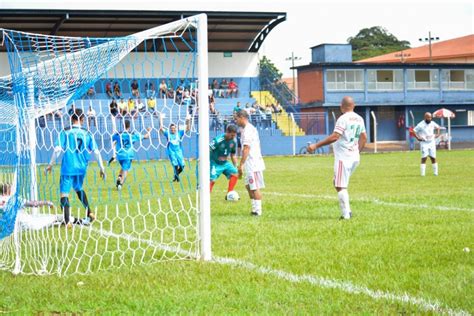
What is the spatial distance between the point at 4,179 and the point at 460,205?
7173 millimetres

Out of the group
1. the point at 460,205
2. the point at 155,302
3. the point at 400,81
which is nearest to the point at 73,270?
the point at 155,302

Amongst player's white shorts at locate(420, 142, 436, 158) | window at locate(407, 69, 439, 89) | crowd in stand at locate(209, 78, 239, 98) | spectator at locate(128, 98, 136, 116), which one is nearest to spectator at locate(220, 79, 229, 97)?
crowd in stand at locate(209, 78, 239, 98)

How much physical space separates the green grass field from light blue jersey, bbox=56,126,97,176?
6.83 ft

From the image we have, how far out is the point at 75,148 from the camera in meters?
11.1

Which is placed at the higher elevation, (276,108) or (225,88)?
(225,88)

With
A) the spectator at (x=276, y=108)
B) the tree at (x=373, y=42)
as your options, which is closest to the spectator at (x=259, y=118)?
the spectator at (x=276, y=108)

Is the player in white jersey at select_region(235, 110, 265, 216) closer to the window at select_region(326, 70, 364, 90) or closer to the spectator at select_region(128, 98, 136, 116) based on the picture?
the spectator at select_region(128, 98, 136, 116)

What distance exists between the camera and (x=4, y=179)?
11.0 metres

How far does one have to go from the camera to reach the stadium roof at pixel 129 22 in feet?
151

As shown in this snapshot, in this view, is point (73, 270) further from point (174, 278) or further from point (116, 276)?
point (174, 278)

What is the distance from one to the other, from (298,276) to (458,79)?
62.4 metres

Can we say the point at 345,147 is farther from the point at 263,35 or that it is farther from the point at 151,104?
the point at 263,35

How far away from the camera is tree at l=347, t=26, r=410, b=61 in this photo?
108 metres

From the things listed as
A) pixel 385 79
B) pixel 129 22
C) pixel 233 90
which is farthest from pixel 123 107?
pixel 385 79
